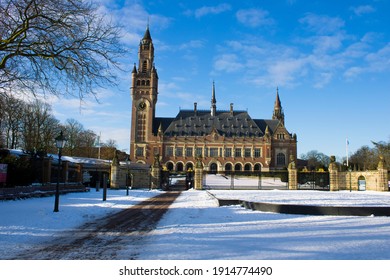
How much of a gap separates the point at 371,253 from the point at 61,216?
380 inches

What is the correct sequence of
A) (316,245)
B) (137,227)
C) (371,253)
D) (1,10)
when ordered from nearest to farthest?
(371,253), (316,245), (137,227), (1,10)

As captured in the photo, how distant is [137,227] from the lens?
31.6 ft

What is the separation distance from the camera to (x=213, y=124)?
79.6 m

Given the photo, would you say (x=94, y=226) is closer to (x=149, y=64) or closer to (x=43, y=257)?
(x=43, y=257)

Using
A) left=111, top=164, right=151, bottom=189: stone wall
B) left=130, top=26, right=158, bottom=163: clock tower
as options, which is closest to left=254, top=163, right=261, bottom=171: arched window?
left=130, top=26, right=158, bottom=163: clock tower

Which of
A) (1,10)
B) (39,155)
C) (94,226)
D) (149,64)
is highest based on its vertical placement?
(149,64)

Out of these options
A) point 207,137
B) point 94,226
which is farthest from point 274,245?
Result: point 207,137

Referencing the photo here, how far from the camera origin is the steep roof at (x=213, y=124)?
78.3 meters

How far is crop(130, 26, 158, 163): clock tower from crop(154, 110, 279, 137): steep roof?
3440 mm

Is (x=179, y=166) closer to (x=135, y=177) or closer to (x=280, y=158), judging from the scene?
(x=280, y=158)

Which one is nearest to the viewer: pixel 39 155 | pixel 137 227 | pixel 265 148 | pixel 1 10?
pixel 137 227

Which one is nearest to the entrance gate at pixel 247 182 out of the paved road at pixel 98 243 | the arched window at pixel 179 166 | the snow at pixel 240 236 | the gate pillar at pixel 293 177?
the gate pillar at pixel 293 177

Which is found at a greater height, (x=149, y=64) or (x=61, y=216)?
(x=149, y=64)

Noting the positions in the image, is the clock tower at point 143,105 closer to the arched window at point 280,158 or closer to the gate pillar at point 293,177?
the arched window at point 280,158
